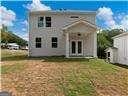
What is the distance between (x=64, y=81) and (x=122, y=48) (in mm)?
18795

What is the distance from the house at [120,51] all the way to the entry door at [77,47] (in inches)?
209

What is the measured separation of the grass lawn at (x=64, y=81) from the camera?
15.4 meters

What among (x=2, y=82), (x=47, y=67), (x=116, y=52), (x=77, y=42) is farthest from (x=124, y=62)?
(x=2, y=82)

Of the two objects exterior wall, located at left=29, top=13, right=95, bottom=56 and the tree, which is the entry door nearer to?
exterior wall, located at left=29, top=13, right=95, bottom=56

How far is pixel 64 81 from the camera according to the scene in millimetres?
17109

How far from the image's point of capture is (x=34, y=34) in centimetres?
3209

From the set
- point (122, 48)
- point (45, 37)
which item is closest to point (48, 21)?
point (45, 37)

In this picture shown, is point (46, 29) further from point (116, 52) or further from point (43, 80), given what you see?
point (43, 80)

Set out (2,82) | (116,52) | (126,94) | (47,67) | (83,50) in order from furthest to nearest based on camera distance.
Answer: (116,52), (83,50), (47,67), (2,82), (126,94)

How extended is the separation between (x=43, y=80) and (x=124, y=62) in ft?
58.7

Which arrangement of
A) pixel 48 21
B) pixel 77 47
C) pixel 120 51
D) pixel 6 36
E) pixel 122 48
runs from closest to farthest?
1. pixel 77 47
2. pixel 48 21
3. pixel 122 48
4. pixel 120 51
5. pixel 6 36

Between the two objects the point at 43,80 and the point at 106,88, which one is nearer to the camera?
the point at 106,88

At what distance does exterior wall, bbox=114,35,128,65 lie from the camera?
32734 mm

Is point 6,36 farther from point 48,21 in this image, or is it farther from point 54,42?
point 54,42
